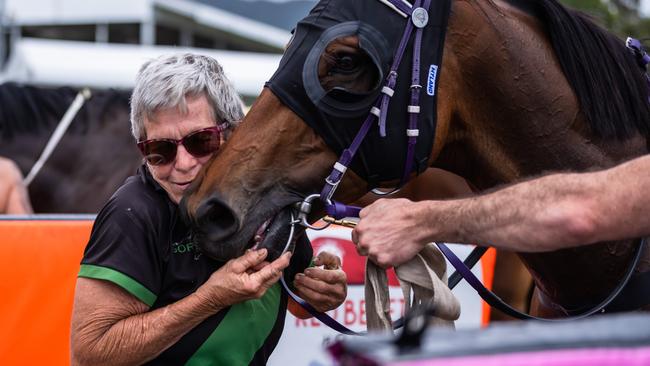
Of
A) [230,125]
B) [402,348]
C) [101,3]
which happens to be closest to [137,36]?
[101,3]

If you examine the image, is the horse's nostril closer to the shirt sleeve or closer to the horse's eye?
the shirt sleeve

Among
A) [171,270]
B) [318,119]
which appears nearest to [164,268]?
[171,270]

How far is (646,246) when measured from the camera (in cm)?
227

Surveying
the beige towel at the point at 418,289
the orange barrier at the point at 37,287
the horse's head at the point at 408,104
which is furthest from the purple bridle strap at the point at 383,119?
the orange barrier at the point at 37,287

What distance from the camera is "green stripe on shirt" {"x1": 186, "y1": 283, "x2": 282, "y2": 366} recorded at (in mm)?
2145

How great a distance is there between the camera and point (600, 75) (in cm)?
228

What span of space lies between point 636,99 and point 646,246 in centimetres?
43

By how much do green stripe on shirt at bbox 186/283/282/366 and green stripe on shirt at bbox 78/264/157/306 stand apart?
0.78ft

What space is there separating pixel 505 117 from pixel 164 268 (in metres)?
1.08

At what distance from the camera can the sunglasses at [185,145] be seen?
2.18m

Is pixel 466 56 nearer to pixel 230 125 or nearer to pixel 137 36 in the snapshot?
pixel 230 125

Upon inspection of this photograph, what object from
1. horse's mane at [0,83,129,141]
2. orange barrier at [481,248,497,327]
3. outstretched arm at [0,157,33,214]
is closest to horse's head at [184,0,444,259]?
orange barrier at [481,248,497,327]

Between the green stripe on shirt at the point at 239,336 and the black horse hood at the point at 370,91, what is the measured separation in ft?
1.65

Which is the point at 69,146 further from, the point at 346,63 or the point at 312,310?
the point at 346,63
